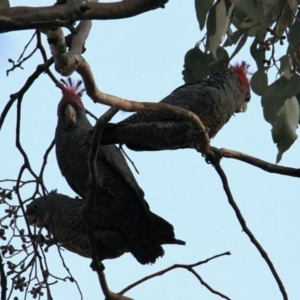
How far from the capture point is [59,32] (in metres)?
1.78

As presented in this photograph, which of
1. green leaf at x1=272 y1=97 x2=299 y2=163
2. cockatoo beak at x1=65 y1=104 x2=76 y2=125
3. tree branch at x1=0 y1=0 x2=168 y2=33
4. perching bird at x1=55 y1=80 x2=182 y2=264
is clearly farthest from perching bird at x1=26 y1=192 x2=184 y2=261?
tree branch at x1=0 y1=0 x2=168 y2=33

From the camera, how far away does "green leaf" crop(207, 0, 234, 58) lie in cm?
239

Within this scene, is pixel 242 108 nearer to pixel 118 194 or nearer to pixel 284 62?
pixel 118 194

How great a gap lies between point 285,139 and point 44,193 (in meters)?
0.95

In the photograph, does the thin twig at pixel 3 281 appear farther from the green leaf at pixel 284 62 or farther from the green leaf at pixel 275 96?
the green leaf at pixel 284 62

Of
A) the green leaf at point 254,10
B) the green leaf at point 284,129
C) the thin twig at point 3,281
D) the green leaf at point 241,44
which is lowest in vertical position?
→ the thin twig at point 3,281

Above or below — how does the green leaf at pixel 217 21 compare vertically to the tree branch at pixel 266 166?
above

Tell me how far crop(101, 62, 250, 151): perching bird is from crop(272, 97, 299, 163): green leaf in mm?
305

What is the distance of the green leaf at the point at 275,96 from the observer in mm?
2543

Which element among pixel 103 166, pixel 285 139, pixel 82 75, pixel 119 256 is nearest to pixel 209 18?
pixel 285 139

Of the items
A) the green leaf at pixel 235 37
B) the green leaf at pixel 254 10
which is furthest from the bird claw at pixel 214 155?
the green leaf at pixel 235 37

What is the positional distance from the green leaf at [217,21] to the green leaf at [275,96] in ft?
1.00

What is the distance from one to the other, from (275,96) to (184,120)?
41cm

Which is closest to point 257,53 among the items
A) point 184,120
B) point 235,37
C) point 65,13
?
point 235,37
